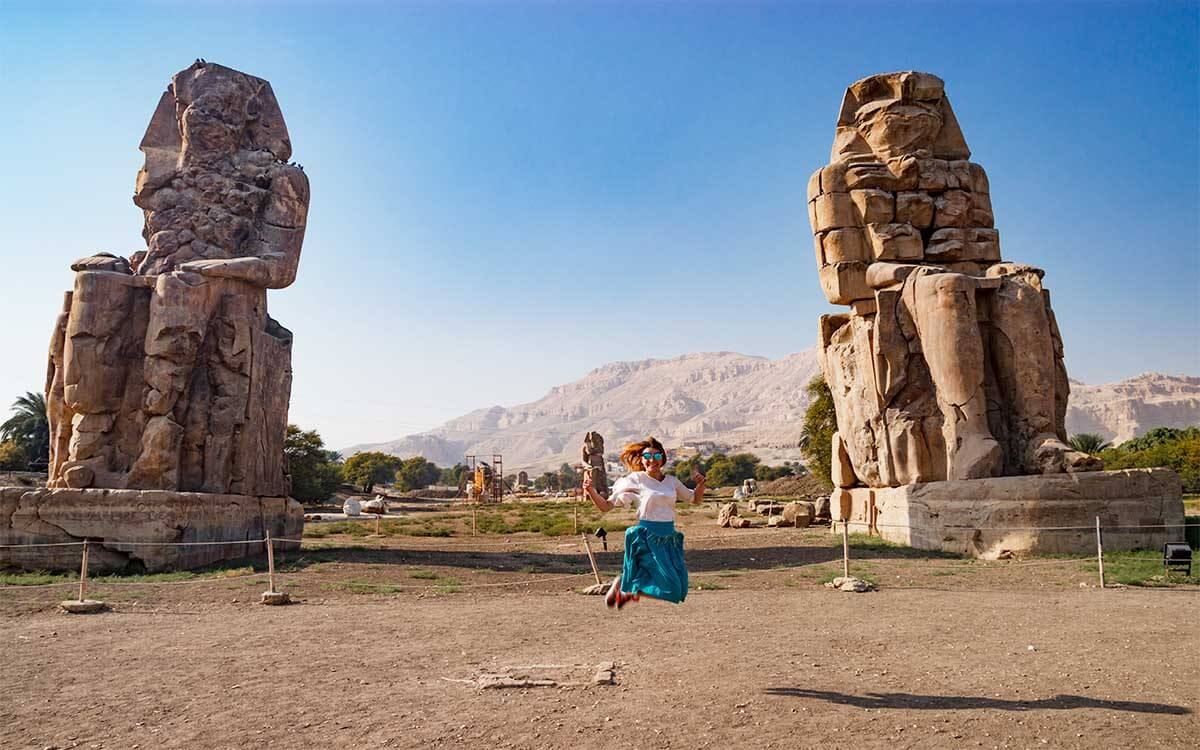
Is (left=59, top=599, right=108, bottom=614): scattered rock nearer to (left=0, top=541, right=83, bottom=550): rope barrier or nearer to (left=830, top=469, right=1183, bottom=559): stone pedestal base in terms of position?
(left=0, top=541, right=83, bottom=550): rope barrier

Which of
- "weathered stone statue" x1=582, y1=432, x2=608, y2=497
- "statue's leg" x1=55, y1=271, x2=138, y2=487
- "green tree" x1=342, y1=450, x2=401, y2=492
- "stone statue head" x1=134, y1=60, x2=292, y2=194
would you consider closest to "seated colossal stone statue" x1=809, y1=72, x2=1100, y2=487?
"stone statue head" x1=134, y1=60, x2=292, y2=194

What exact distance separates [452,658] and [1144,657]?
159 inches

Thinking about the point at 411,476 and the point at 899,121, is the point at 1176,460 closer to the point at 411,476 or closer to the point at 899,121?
the point at 899,121

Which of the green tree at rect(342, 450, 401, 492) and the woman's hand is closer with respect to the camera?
the woman's hand

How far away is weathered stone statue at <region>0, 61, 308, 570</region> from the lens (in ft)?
32.6

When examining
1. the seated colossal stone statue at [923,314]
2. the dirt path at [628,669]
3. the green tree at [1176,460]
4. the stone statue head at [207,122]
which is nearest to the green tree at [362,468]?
the green tree at [1176,460]

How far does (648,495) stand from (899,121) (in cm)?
1046

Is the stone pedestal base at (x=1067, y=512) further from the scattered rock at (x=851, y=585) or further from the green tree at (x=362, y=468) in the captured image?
the green tree at (x=362, y=468)

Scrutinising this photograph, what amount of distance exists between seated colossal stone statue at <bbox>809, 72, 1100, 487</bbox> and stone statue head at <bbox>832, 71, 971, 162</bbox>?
20 mm

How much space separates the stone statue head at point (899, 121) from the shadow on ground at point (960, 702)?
35.0 feet

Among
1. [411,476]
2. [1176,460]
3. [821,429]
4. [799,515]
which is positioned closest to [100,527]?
[799,515]

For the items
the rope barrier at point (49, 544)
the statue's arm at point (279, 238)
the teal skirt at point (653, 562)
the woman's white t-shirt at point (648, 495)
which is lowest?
the rope barrier at point (49, 544)

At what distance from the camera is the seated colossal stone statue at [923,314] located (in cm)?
1072

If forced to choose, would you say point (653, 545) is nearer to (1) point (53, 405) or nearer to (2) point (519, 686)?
(2) point (519, 686)
